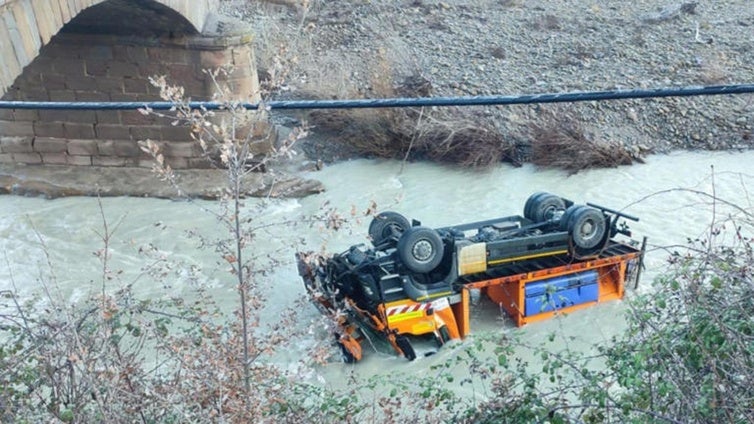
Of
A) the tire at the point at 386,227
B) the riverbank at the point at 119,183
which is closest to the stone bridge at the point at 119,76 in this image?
the riverbank at the point at 119,183

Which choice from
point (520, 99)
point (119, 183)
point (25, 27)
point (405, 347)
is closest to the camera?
point (520, 99)

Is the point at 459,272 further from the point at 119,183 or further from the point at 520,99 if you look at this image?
the point at 119,183

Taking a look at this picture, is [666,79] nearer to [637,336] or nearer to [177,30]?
[177,30]

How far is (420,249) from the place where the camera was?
8.16 metres

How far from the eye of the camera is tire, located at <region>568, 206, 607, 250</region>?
28.3ft

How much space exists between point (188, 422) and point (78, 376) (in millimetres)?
1310

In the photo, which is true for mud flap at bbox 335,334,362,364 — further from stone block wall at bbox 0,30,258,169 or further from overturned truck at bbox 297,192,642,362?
stone block wall at bbox 0,30,258,169

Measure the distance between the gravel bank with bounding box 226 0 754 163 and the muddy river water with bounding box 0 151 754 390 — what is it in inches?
54.1

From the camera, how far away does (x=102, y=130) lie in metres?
14.2

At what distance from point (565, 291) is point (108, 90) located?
8.94 meters

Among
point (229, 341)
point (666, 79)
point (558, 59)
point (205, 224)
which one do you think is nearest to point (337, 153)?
point (205, 224)

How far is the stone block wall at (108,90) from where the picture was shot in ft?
43.7

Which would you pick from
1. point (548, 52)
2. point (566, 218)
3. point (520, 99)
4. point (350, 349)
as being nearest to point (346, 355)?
point (350, 349)

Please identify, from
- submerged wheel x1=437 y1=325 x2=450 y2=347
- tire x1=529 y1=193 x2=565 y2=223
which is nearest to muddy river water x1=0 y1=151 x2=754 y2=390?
submerged wheel x1=437 y1=325 x2=450 y2=347
